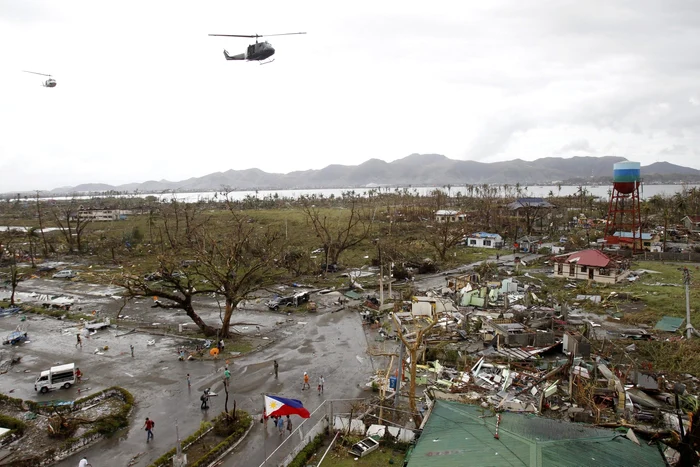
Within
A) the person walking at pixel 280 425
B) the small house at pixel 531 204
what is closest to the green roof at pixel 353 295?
the person walking at pixel 280 425

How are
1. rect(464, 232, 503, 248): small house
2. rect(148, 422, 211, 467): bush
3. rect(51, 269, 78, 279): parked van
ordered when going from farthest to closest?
1. rect(464, 232, 503, 248): small house
2. rect(51, 269, 78, 279): parked van
3. rect(148, 422, 211, 467): bush

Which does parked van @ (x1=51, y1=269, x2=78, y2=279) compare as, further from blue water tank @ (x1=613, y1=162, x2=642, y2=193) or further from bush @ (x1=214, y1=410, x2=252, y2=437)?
blue water tank @ (x1=613, y1=162, x2=642, y2=193)

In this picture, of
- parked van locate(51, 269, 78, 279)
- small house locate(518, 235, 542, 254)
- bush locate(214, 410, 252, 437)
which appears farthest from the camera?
small house locate(518, 235, 542, 254)

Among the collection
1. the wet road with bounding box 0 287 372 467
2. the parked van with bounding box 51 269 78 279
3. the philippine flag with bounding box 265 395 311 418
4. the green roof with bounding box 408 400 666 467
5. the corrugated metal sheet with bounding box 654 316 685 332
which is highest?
the green roof with bounding box 408 400 666 467

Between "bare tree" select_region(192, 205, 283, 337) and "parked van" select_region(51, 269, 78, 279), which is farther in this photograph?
"parked van" select_region(51, 269, 78, 279)

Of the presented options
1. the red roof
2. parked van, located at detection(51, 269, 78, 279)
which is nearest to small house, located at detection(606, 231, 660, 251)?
the red roof

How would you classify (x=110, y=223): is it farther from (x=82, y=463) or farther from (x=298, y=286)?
(x=82, y=463)

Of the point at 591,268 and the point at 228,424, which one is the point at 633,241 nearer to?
the point at 591,268
